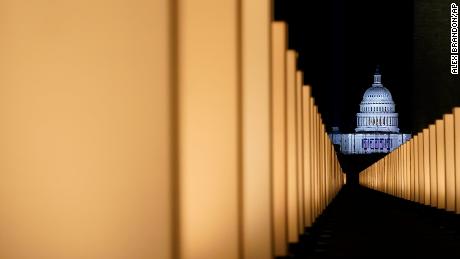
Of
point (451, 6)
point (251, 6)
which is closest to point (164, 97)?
point (251, 6)

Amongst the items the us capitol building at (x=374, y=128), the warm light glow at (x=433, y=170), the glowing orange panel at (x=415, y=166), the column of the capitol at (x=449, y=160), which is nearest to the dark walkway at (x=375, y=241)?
the column of the capitol at (x=449, y=160)

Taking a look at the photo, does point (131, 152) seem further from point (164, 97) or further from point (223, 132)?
point (223, 132)

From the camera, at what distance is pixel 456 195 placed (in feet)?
81.4

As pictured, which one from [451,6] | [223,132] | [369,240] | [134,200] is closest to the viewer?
[134,200]

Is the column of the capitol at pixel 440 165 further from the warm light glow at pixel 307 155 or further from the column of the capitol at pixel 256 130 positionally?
the column of the capitol at pixel 256 130

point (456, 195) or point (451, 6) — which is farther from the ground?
point (451, 6)

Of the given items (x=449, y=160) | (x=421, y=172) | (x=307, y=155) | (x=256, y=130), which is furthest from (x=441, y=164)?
(x=256, y=130)

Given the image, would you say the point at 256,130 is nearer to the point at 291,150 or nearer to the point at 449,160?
the point at 291,150

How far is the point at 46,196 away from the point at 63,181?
0.31 feet

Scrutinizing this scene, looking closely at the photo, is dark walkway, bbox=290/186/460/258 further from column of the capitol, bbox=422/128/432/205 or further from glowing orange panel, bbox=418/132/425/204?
glowing orange panel, bbox=418/132/425/204

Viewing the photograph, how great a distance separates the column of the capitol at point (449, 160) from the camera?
2525cm

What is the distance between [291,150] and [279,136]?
1893 mm

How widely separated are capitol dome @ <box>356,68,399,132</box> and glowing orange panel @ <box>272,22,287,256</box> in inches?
5842

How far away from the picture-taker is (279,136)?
1131 centimetres
